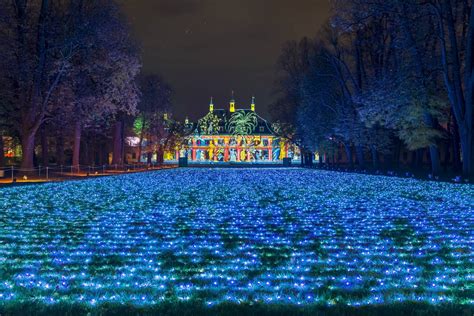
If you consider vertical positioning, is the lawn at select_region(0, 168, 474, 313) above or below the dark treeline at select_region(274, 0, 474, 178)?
below

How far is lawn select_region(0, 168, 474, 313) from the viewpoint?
18.4 ft

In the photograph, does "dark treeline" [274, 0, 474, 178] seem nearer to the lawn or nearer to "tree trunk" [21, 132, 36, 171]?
the lawn

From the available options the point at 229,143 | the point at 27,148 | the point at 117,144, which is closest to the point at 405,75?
the point at 27,148

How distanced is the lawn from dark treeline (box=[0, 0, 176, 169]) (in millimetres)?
19496

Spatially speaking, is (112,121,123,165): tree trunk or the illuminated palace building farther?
the illuminated palace building

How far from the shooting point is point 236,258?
7801 millimetres

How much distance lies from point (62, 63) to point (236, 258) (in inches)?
1063

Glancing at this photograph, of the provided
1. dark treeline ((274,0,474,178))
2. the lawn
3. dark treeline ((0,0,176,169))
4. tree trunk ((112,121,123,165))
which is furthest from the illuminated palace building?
the lawn

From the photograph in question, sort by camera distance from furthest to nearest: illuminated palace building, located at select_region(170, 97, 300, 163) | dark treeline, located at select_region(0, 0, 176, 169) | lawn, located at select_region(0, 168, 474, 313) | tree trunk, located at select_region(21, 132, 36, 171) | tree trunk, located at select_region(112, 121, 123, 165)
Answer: illuminated palace building, located at select_region(170, 97, 300, 163)
tree trunk, located at select_region(112, 121, 123, 165)
tree trunk, located at select_region(21, 132, 36, 171)
dark treeline, located at select_region(0, 0, 176, 169)
lawn, located at select_region(0, 168, 474, 313)

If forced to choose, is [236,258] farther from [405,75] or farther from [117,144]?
[117,144]

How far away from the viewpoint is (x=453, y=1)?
33.6m

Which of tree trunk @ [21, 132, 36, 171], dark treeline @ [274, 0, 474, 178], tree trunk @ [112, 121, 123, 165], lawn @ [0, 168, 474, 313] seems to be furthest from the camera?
tree trunk @ [112, 121, 123, 165]

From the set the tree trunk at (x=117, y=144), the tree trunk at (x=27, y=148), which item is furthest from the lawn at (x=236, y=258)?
the tree trunk at (x=117, y=144)

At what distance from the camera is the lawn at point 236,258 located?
5621 millimetres
